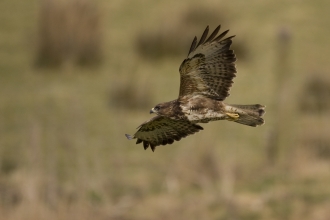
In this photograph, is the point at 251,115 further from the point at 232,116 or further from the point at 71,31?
the point at 71,31

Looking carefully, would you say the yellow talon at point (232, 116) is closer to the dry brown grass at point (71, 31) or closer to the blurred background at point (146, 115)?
the blurred background at point (146, 115)

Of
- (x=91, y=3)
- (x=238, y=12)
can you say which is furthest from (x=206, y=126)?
(x=238, y=12)

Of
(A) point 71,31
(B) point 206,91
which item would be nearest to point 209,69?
(B) point 206,91

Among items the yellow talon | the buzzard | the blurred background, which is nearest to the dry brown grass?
the blurred background

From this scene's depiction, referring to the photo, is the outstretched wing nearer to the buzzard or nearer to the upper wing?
the buzzard

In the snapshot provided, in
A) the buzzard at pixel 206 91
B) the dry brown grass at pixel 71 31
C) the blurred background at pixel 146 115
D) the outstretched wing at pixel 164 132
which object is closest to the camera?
the buzzard at pixel 206 91

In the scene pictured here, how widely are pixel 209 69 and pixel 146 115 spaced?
8.42 metres

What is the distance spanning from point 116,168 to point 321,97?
4.93 m

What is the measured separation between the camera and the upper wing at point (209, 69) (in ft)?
22.4

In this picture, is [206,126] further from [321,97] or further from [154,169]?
[321,97]

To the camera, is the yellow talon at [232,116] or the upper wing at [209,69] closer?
the yellow talon at [232,116]

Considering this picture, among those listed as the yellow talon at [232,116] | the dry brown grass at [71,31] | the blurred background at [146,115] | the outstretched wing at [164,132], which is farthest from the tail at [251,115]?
the dry brown grass at [71,31]

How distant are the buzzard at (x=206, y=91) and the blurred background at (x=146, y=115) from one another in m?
3.85

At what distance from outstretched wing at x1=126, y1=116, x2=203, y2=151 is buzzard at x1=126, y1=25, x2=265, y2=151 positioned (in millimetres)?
11
